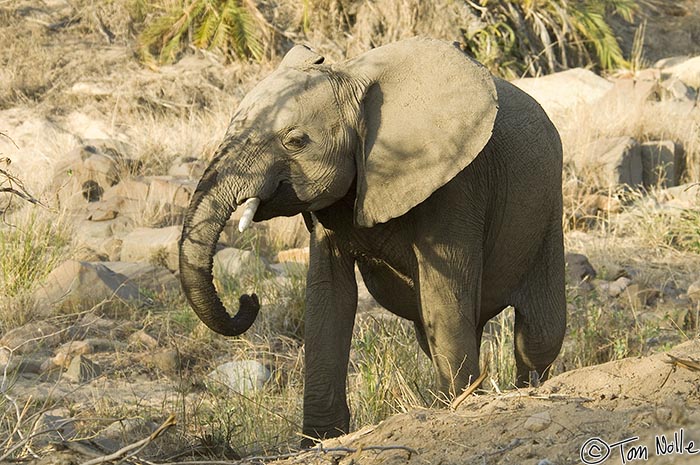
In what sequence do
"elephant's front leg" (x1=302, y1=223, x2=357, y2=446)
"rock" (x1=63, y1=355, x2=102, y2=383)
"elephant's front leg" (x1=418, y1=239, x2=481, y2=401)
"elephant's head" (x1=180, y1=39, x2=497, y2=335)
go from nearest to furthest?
"elephant's head" (x1=180, y1=39, x2=497, y2=335) < "elephant's front leg" (x1=418, y1=239, x2=481, y2=401) < "elephant's front leg" (x1=302, y1=223, x2=357, y2=446) < "rock" (x1=63, y1=355, x2=102, y2=383)

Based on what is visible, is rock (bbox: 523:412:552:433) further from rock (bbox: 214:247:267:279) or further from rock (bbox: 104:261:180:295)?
rock (bbox: 104:261:180:295)

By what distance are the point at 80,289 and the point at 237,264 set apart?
1442mm

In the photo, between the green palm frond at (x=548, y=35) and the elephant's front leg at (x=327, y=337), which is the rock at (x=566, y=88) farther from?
the elephant's front leg at (x=327, y=337)

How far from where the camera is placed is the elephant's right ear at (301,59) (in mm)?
5500

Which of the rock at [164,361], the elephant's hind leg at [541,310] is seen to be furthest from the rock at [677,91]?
the elephant's hind leg at [541,310]

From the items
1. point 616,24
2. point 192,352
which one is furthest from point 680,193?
point 616,24

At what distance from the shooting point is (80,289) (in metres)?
9.13

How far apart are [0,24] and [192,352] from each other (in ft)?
38.3

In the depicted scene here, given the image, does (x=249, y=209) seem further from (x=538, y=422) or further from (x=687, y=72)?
(x=687, y=72)

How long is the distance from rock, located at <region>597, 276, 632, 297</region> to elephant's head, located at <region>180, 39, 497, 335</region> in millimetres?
4710

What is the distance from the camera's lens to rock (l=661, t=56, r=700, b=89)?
17.6 meters

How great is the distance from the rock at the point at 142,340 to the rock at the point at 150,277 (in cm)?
102

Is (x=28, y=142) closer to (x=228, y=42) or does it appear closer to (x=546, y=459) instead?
(x=228, y=42)

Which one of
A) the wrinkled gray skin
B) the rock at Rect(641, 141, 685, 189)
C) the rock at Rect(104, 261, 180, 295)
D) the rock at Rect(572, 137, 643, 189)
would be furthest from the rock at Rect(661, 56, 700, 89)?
the wrinkled gray skin
